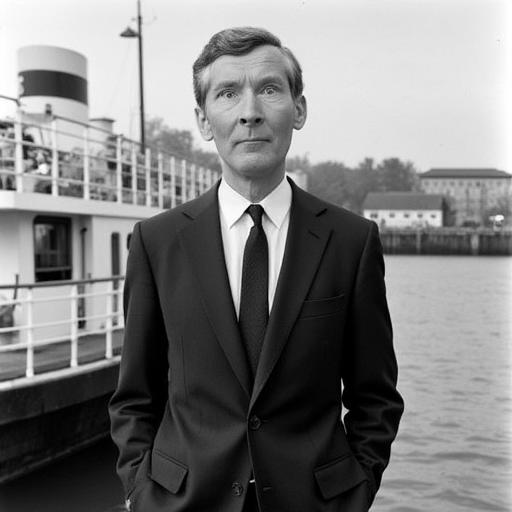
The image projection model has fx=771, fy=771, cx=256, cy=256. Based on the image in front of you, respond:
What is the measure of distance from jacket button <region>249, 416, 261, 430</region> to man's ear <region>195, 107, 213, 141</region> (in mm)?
801

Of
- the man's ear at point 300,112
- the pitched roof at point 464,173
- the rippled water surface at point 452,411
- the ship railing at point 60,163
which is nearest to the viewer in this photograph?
the man's ear at point 300,112

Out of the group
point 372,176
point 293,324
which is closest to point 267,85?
point 293,324

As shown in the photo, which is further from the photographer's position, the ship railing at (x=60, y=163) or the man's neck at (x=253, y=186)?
the ship railing at (x=60, y=163)

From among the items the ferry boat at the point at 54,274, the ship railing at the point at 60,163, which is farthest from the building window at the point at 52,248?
the ship railing at the point at 60,163

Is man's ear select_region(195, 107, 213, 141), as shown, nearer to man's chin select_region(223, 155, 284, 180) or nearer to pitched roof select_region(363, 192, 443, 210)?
man's chin select_region(223, 155, 284, 180)

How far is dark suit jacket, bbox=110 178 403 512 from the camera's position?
6.53 feet

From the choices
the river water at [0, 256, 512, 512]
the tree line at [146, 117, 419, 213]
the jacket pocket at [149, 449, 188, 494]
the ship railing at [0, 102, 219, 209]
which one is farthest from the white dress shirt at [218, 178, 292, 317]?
the tree line at [146, 117, 419, 213]

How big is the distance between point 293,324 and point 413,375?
47.8ft

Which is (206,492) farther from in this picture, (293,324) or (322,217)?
(322,217)

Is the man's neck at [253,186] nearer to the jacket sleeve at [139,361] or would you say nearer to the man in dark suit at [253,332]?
the man in dark suit at [253,332]

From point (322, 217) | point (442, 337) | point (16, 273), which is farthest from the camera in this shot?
point (442, 337)

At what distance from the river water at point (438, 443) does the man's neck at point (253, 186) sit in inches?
238

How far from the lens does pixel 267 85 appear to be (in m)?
2.07

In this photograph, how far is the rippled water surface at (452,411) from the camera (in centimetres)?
934
